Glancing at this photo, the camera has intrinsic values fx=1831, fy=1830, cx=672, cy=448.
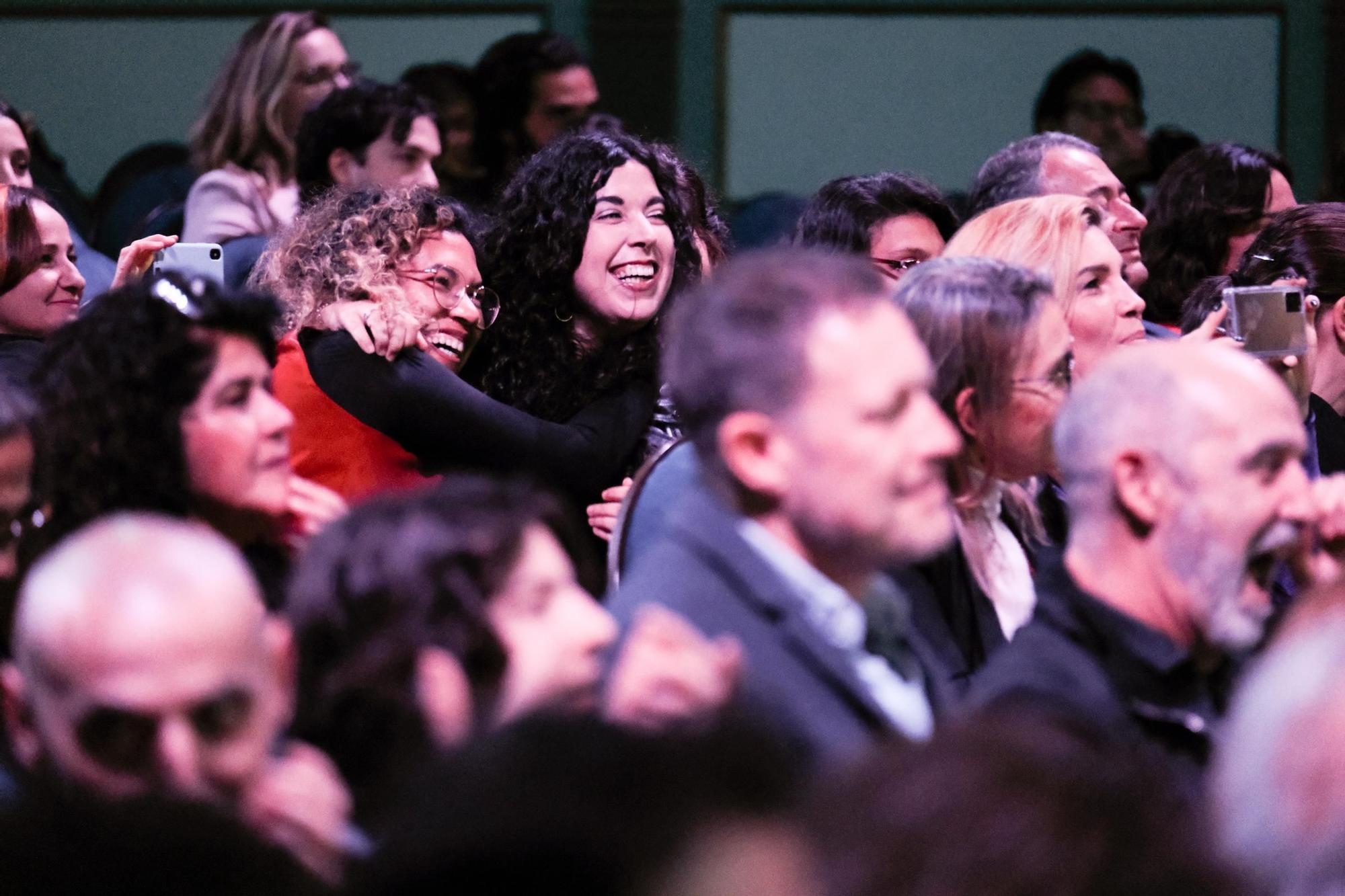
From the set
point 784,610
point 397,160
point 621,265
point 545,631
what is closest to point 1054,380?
point 784,610

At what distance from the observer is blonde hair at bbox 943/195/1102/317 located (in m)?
3.02

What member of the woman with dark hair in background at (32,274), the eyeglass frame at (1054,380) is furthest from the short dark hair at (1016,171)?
the woman with dark hair in background at (32,274)

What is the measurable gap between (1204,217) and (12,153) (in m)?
2.59

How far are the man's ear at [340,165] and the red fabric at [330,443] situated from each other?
118cm

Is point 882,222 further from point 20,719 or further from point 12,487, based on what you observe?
point 20,719

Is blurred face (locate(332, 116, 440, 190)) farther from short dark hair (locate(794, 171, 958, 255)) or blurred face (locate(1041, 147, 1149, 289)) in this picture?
blurred face (locate(1041, 147, 1149, 289))

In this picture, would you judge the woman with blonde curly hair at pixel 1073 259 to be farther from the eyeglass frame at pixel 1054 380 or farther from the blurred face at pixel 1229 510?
the blurred face at pixel 1229 510

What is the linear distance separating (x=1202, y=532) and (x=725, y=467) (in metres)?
0.53

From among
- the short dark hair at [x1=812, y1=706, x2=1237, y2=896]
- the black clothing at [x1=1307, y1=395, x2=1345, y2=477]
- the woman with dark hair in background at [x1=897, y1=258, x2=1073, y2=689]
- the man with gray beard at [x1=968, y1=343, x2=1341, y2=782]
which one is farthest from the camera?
the black clothing at [x1=1307, y1=395, x2=1345, y2=477]

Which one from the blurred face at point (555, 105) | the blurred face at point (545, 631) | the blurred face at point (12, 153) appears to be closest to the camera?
the blurred face at point (545, 631)

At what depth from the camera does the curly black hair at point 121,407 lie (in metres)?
2.01

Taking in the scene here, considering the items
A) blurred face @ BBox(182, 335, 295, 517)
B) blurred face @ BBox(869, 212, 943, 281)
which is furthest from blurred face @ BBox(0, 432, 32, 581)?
blurred face @ BBox(869, 212, 943, 281)

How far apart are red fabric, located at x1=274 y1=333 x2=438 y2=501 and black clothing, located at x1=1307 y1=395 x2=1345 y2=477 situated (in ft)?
5.31

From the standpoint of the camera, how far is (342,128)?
4.02 m
